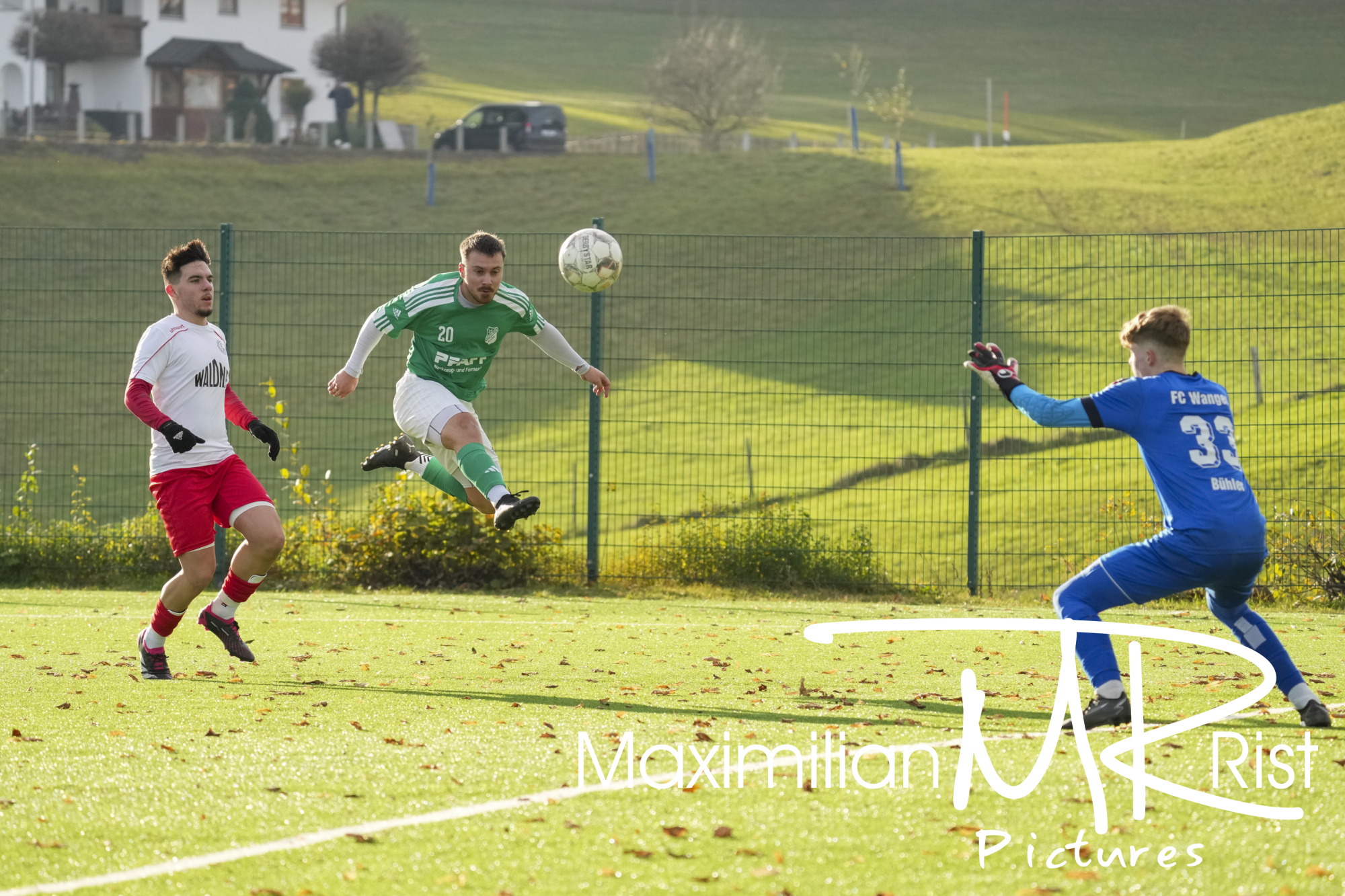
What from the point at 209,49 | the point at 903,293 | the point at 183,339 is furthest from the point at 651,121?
the point at 183,339

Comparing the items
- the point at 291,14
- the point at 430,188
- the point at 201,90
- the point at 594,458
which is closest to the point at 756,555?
the point at 594,458

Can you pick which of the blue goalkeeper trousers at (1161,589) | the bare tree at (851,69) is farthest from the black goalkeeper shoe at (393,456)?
the bare tree at (851,69)

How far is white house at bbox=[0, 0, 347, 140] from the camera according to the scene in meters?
52.4

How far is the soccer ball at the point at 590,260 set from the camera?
8.42 meters

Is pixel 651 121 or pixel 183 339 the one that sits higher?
pixel 651 121

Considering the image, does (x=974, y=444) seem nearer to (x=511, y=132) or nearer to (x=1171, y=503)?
(x=1171, y=503)

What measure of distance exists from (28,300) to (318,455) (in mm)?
8493

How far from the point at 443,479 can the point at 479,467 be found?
660 millimetres

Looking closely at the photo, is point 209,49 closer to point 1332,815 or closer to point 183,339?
point 183,339

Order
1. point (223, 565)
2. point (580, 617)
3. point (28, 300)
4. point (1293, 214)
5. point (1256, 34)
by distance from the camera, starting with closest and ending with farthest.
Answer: point (580, 617) → point (223, 565) → point (28, 300) → point (1293, 214) → point (1256, 34)

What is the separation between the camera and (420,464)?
25.7 ft

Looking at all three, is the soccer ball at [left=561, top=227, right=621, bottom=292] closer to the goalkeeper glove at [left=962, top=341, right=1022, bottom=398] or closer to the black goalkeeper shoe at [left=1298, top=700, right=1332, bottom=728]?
the goalkeeper glove at [left=962, top=341, right=1022, bottom=398]

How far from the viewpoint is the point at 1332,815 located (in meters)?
4.08

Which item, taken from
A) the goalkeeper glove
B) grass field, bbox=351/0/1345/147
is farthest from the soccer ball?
grass field, bbox=351/0/1345/147
